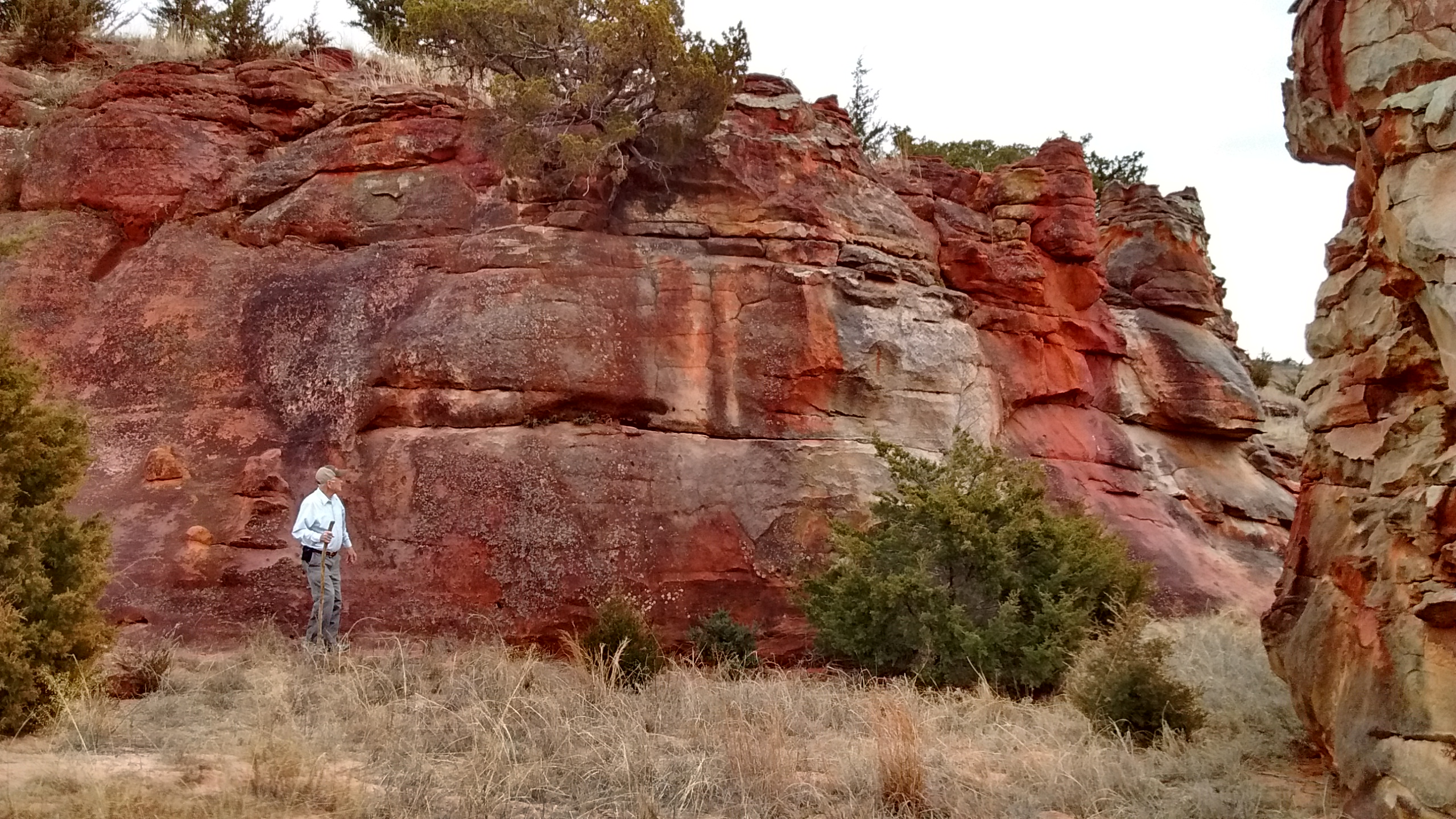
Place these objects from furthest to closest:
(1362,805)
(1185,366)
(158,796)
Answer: (1185,366), (1362,805), (158,796)

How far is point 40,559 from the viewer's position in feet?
24.7

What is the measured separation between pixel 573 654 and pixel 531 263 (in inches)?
202

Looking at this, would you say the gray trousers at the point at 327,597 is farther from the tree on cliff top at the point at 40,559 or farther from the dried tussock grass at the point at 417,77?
the dried tussock grass at the point at 417,77

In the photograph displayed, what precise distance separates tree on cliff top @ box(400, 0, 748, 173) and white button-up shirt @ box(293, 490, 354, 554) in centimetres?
538

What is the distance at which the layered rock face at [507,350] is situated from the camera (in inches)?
467

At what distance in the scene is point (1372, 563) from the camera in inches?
243

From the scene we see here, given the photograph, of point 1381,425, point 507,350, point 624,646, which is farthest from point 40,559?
point 1381,425

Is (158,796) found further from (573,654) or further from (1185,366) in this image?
(1185,366)

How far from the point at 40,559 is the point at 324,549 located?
9.50 ft

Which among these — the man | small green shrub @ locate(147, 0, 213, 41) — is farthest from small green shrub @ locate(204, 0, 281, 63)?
the man

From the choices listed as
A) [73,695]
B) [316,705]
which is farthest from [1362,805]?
[73,695]

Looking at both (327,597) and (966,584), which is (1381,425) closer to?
(966,584)

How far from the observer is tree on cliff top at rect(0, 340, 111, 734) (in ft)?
23.1

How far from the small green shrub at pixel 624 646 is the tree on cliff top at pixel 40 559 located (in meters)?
3.84
